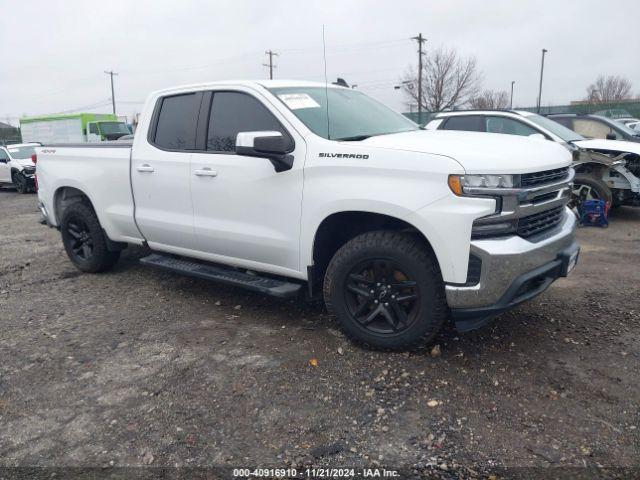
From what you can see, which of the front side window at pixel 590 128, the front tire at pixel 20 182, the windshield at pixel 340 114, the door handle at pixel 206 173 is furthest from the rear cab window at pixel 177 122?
the front tire at pixel 20 182

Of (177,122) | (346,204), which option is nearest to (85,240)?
(177,122)

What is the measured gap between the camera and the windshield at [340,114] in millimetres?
3961

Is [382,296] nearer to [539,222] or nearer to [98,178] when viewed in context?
[539,222]

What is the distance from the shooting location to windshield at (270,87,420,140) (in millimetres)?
3961

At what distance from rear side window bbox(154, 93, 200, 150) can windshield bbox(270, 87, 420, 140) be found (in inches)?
33.6

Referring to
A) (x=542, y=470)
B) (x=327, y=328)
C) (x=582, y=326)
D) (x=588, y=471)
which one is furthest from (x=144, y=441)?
(x=582, y=326)

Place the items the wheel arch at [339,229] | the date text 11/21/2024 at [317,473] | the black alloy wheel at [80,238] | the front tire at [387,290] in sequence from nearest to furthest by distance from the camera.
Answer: the date text 11/21/2024 at [317,473] → the front tire at [387,290] → the wheel arch at [339,229] → the black alloy wheel at [80,238]

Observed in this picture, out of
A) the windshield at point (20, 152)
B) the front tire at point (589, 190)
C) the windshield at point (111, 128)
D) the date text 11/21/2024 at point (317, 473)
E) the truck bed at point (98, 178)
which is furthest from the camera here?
the windshield at point (111, 128)

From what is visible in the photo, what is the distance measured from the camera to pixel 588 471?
2500 mm

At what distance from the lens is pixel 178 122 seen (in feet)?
15.4

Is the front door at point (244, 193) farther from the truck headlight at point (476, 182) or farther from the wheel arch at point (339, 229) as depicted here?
the truck headlight at point (476, 182)

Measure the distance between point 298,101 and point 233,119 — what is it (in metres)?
0.58

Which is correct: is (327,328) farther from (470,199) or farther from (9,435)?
(9,435)

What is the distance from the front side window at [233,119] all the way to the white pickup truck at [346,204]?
12mm
